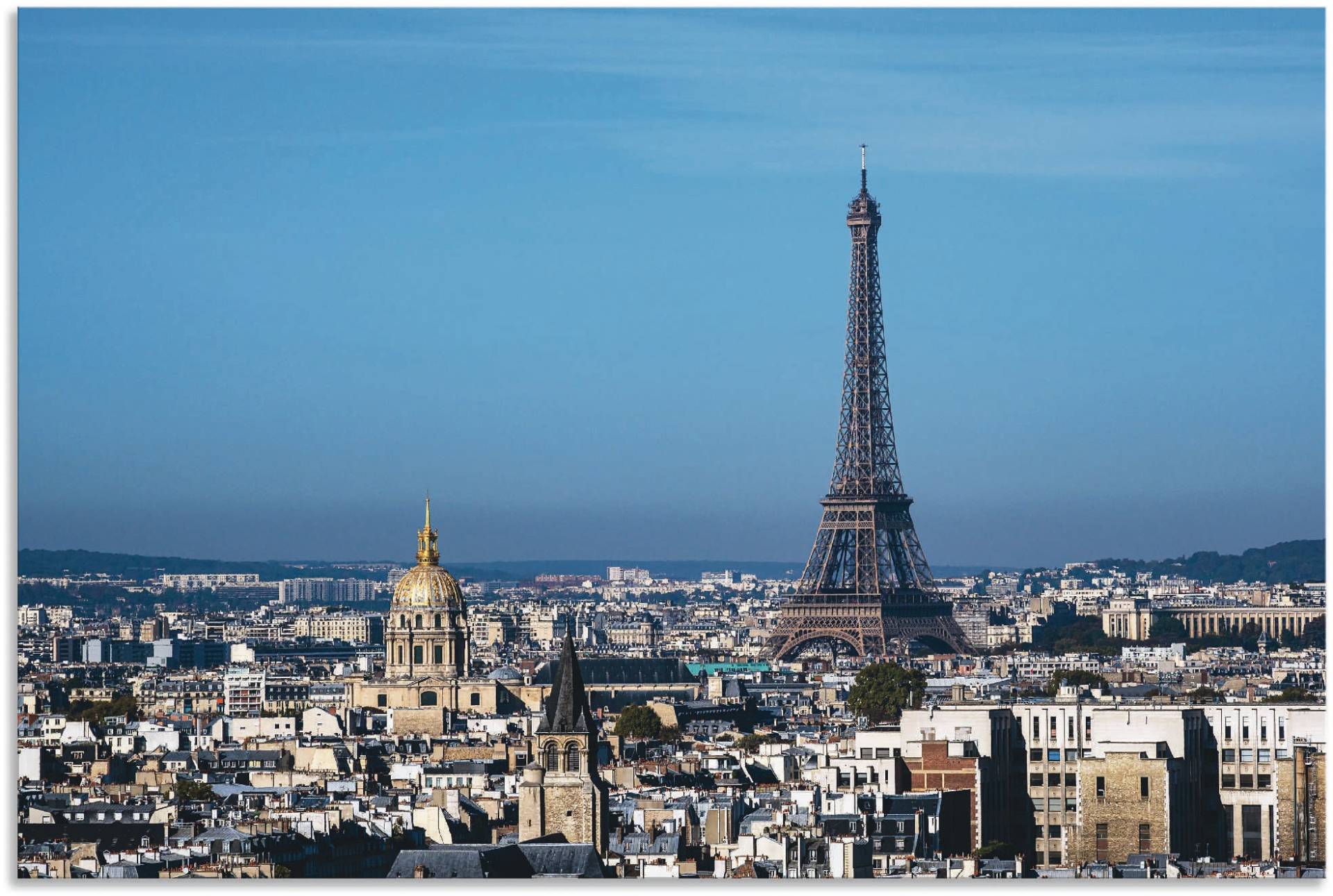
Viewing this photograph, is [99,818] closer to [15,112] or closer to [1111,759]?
[1111,759]

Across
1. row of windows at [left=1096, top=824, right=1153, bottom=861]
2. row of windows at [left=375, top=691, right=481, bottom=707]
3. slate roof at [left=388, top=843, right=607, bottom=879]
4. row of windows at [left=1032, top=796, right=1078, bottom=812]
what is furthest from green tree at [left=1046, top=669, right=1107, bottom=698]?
slate roof at [left=388, top=843, right=607, bottom=879]

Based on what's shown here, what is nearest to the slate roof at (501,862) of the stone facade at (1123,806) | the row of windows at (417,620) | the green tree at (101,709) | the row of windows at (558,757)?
the row of windows at (558,757)

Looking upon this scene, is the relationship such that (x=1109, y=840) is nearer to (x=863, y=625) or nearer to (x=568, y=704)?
(x=568, y=704)

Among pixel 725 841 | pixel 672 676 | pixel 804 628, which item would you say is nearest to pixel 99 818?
pixel 725 841

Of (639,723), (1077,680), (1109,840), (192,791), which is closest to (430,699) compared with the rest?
(639,723)

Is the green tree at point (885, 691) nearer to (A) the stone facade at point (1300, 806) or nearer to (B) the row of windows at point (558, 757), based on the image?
(A) the stone facade at point (1300, 806)
